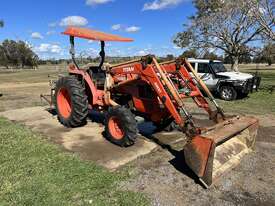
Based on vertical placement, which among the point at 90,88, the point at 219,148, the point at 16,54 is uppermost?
the point at 16,54

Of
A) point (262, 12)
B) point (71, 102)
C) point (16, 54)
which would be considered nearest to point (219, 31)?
point (262, 12)

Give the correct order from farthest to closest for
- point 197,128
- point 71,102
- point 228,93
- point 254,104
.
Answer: point 228,93, point 254,104, point 71,102, point 197,128

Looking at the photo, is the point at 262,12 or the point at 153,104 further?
the point at 262,12

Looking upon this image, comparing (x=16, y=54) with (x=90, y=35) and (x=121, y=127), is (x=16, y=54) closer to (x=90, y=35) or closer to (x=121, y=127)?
(x=90, y=35)

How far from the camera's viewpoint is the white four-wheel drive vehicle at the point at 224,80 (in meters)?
14.0

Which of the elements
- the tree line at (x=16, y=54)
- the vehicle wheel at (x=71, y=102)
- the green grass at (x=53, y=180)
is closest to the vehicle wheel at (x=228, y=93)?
the vehicle wheel at (x=71, y=102)

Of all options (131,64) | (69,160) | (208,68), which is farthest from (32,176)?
(208,68)

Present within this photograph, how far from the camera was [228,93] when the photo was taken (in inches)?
557

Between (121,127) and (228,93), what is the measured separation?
8896 mm

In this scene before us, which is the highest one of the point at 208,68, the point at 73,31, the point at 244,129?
the point at 73,31

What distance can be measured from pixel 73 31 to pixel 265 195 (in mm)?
5711

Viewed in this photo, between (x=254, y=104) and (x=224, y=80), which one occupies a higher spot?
(x=224, y=80)

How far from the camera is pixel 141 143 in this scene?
22.3 ft

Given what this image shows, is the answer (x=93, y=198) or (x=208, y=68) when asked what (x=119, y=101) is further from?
(x=208, y=68)
